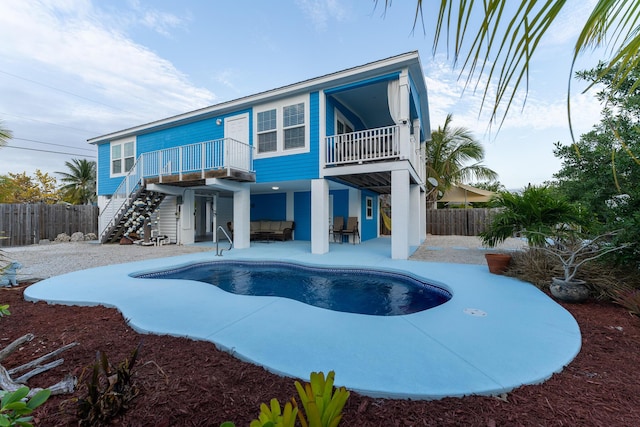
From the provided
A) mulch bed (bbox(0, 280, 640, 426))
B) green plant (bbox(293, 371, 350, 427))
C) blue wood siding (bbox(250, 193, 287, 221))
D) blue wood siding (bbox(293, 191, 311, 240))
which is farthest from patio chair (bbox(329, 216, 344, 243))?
green plant (bbox(293, 371, 350, 427))

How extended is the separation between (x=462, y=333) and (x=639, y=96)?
4436mm

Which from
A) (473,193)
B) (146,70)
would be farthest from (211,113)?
(473,193)

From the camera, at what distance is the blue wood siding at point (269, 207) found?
12852 millimetres

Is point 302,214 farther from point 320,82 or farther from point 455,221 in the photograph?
point 455,221

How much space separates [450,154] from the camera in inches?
656

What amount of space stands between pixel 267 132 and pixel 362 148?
3.51m

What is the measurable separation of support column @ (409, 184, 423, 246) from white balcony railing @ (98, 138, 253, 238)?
6221 millimetres

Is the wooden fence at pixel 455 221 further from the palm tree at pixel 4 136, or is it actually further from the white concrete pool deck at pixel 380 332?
the palm tree at pixel 4 136

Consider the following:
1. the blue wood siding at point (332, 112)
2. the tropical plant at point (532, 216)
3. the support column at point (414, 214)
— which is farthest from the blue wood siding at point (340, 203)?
the tropical plant at point (532, 216)

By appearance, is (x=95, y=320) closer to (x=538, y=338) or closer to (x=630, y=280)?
(x=538, y=338)

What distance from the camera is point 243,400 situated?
5.54ft

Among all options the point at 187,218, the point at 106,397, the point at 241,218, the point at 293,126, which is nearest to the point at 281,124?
the point at 293,126

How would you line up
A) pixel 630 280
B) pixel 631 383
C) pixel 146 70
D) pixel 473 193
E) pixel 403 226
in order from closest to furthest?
pixel 631 383
pixel 630 280
pixel 403 226
pixel 146 70
pixel 473 193

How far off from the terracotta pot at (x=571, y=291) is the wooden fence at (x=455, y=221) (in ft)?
39.7
